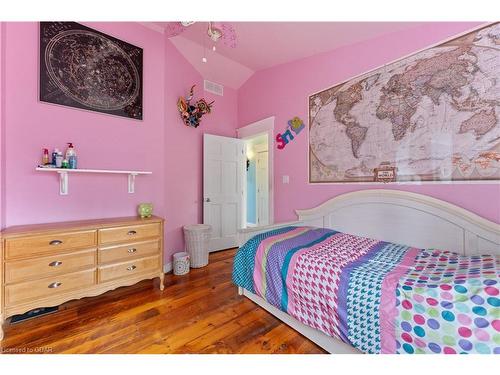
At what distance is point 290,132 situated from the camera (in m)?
2.96

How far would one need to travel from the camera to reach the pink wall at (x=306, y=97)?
1711mm

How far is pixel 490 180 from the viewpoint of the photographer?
1.59 m

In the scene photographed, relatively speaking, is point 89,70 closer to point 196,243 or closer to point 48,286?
point 48,286

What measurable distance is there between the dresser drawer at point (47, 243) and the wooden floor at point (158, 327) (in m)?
0.59

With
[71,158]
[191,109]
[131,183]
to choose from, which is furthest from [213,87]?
[71,158]

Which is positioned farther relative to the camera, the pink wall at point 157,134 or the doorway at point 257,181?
the doorway at point 257,181

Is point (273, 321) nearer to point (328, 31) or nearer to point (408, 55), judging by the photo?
point (408, 55)

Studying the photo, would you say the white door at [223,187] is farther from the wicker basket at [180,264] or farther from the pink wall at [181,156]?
the wicker basket at [180,264]

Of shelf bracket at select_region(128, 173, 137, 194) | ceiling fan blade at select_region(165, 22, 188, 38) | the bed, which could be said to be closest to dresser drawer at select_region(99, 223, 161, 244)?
shelf bracket at select_region(128, 173, 137, 194)

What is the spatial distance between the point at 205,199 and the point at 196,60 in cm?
203

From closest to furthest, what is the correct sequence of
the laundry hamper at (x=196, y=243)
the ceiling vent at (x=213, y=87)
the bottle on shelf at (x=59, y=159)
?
the bottle on shelf at (x=59, y=159)
the laundry hamper at (x=196, y=243)
the ceiling vent at (x=213, y=87)

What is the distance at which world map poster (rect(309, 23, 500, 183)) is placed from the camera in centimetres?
162

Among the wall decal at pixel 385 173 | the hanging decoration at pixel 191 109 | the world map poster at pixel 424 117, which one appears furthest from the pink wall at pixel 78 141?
the wall decal at pixel 385 173

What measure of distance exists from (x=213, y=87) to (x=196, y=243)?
2.45 meters
